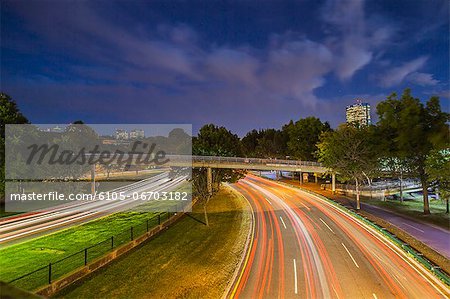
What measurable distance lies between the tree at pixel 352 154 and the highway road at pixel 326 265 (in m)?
12.3

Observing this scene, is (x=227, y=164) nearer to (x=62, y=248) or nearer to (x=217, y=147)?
(x=217, y=147)

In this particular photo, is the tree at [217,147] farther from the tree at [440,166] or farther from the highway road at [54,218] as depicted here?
the tree at [440,166]

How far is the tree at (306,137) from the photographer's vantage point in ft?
245

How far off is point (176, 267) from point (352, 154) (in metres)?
34.6

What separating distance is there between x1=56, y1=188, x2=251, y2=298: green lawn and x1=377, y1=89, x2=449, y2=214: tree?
24465 mm

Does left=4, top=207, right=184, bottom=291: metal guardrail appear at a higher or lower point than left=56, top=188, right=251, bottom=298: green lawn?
higher

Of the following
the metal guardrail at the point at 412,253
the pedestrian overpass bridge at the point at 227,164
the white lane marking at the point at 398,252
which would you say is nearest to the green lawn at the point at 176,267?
the white lane marking at the point at 398,252

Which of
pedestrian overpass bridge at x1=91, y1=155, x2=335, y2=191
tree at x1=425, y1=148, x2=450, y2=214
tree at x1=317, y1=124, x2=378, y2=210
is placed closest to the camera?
tree at x1=425, y1=148, x2=450, y2=214

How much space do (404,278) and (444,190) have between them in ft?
65.2

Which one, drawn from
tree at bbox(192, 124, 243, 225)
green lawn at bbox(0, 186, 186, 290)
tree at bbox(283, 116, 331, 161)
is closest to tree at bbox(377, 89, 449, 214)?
tree at bbox(192, 124, 243, 225)

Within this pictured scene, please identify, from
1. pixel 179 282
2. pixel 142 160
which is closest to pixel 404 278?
pixel 179 282

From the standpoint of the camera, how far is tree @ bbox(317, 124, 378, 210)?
43.6m

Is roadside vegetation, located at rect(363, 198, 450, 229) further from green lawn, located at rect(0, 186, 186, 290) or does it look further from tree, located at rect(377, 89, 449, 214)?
green lawn, located at rect(0, 186, 186, 290)

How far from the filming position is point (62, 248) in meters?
21.7
